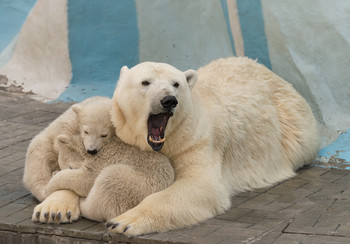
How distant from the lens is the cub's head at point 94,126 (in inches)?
190

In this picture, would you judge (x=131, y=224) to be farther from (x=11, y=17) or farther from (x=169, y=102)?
(x=11, y=17)

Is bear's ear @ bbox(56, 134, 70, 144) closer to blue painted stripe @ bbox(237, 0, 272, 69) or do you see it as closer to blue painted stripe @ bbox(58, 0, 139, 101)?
blue painted stripe @ bbox(237, 0, 272, 69)

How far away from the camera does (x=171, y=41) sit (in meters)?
7.91

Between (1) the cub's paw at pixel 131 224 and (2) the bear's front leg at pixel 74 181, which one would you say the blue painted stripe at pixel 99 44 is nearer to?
(2) the bear's front leg at pixel 74 181

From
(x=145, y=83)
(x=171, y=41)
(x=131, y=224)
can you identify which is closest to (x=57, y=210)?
(x=131, y=224)

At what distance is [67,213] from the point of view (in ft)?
15.3

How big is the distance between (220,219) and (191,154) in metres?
0.53

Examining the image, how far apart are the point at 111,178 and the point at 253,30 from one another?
323 cm

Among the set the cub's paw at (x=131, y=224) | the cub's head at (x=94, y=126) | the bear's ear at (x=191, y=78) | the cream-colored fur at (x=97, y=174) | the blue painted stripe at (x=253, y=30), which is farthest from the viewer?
the blue painted stripe at (x=253, y=30)

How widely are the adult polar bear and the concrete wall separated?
0.76m

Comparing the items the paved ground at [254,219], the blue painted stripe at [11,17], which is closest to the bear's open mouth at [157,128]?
the paved ground at [254,219]

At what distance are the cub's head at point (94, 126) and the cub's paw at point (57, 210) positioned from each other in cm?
38

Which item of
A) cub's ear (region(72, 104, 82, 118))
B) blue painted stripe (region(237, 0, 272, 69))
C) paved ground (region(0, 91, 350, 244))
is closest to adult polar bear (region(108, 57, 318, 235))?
paved ground (region(0, 91, 350, 244))

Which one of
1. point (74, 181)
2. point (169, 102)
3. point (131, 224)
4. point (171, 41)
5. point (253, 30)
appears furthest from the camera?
point (171, 41)
